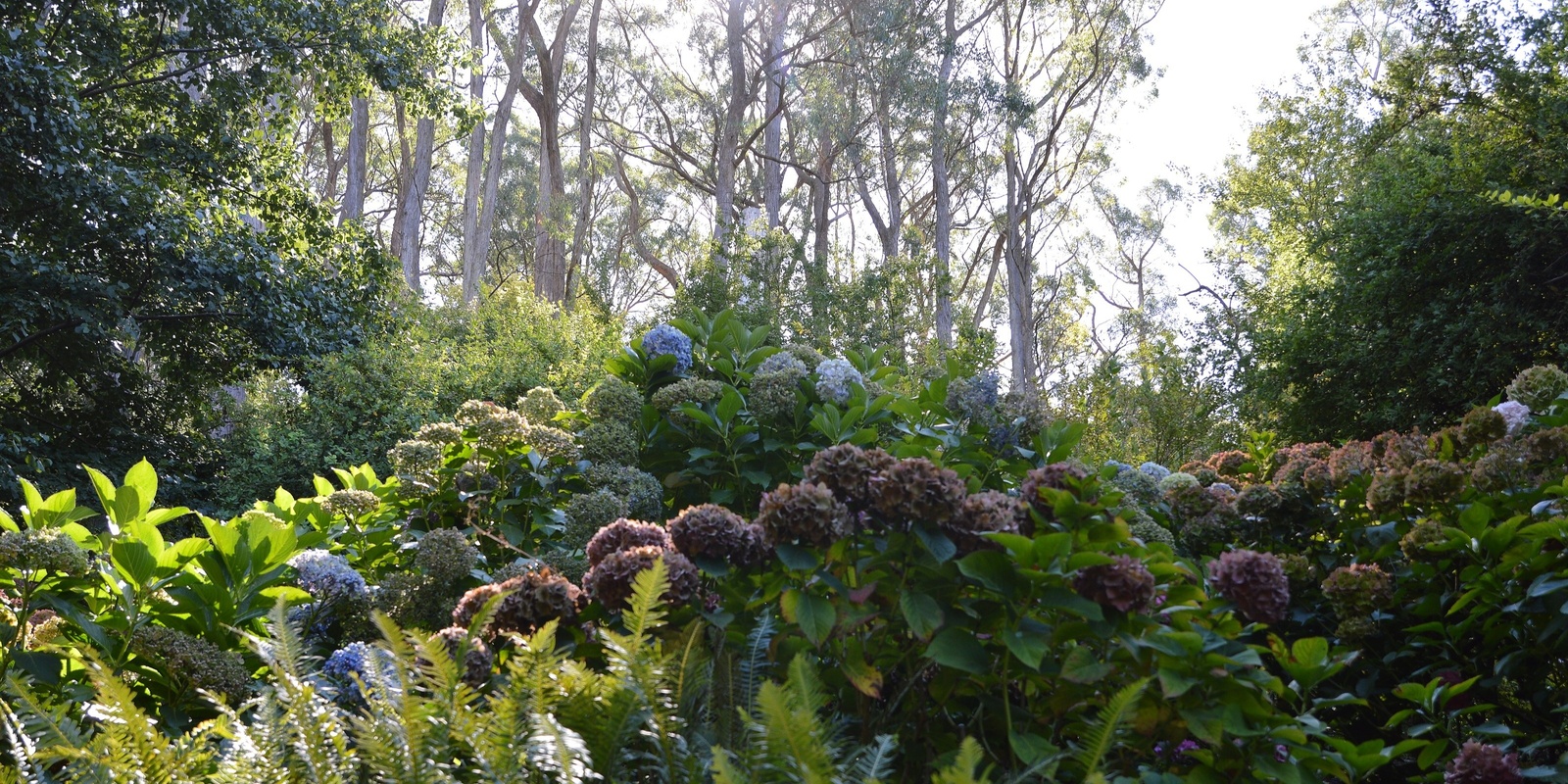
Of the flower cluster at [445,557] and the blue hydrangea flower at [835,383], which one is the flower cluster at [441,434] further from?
the blue hydrangea flower at [835,383]

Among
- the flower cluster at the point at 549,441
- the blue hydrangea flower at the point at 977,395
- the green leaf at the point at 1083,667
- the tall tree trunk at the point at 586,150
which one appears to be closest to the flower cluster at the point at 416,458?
the flower cluster at the point at 549,441

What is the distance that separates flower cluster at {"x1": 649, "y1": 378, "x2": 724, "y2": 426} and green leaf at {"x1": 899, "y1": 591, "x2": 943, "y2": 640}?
1089mm

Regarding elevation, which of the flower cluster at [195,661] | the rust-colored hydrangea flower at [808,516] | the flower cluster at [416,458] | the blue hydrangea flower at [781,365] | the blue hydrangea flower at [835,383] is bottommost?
the flower cluster at [195,661]

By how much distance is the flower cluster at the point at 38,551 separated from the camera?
1869 millimetres

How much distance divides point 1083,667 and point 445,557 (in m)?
1.37

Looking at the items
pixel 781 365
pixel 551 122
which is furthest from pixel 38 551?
pixel 551 122

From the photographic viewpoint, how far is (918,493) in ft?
4.96

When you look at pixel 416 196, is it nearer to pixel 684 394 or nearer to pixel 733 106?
pixel 733 106

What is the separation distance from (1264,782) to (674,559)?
39.5 inches

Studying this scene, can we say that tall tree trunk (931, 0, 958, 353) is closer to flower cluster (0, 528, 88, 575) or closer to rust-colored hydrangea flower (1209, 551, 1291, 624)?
rust-colored hydrangea flower (1209, 551, 1291, 624)

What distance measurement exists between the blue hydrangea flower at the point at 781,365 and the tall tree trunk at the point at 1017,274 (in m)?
20.7

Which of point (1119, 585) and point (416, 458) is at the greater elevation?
point (416, 458)

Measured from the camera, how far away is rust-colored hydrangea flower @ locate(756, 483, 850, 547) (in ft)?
5.04

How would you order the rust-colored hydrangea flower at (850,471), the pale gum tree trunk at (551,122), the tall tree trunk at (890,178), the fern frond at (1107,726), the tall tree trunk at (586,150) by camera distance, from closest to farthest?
the fern frond at (1107,726) < the rust-colored hydrangea flower at (850,471) < the pale gum tree trunk at (551,122) < the tall tree trunk at (586,150) < the tall tree trunk at (890,178)
